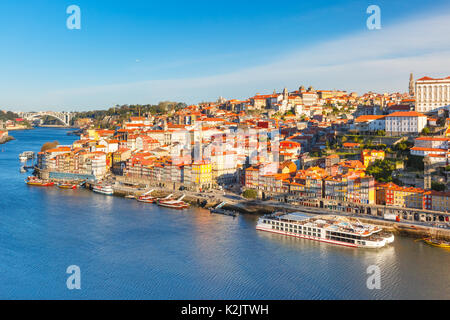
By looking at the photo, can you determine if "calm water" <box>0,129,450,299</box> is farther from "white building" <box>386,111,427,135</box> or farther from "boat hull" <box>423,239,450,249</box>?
"white building" <box>386,111,427,135</box>

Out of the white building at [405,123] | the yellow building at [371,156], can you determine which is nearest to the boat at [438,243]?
the yellow building at [371,156]

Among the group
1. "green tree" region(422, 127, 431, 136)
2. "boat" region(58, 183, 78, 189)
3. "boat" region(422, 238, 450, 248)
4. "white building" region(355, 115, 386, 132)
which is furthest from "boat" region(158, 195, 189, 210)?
"green tree" region(422, 127, 431, 136)

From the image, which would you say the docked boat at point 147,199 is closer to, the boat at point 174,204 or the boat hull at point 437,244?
the boat at point 174,204

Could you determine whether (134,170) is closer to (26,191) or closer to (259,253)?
(26,191)

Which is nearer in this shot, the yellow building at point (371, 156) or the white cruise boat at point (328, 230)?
the white cruise boat at point (328, 230)

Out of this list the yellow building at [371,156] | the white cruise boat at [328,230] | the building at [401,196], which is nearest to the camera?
the white cruise boat at [328,230]

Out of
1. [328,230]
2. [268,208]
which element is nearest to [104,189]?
[268,208]
